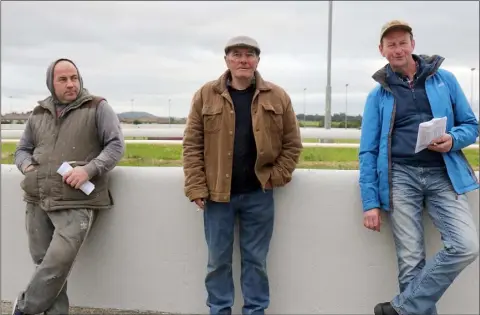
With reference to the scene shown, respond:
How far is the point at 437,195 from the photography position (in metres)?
3.21

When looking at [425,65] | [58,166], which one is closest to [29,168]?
[58,166]

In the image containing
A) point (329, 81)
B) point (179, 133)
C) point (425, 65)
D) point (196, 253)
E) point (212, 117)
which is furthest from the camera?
point (329, 81)

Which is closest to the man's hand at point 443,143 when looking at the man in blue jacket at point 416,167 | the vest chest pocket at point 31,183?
the man in blue jacket at point 416,167

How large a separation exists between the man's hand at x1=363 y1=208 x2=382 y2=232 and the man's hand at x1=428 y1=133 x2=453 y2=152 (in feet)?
1.76

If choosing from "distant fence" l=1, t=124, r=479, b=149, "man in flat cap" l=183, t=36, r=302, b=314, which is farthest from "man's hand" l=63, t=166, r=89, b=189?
"distant fence" l=1, t=124, r=479, b=149

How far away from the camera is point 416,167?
3.23 metres

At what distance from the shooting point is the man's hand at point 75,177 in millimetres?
3359

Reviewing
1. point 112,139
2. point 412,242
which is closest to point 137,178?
point 112,139

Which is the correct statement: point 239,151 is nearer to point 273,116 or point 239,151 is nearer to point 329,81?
point 273,116

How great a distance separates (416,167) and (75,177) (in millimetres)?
2113

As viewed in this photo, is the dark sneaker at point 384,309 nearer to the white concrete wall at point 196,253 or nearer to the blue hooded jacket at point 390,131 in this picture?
the white concrete wall at point 196,253

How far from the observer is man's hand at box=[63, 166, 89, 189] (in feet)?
11.0

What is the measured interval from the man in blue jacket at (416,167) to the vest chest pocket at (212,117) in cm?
91

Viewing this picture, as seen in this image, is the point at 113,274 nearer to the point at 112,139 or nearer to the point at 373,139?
the point at 112,139
